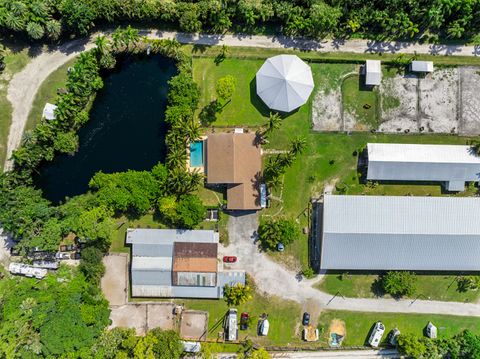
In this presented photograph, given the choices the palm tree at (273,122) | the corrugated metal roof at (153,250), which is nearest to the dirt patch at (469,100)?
the palm tree at (273,122)

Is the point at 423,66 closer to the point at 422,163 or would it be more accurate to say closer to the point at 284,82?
the point at 422,163

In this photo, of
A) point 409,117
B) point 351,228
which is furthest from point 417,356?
point 409,117

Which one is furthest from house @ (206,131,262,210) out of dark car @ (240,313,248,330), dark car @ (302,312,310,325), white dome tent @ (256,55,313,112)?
dark car @ (302,312,310,325)

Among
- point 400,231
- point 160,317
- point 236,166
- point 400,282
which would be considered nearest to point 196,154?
point 236,166

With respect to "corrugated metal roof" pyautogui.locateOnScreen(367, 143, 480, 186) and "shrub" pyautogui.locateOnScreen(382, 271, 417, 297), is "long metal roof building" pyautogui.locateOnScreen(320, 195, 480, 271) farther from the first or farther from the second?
"corrugated metal roof" pyautogui.locateOnScreen(367, 143, 480, 186)

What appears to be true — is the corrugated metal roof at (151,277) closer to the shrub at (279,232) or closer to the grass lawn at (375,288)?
the shrub at (279,232)

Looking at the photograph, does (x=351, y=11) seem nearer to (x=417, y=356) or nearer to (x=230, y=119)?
(x=230, y=119)

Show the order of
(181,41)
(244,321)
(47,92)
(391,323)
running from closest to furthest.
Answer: (244,321) → (391,323) → (47,92) → (181,41)
